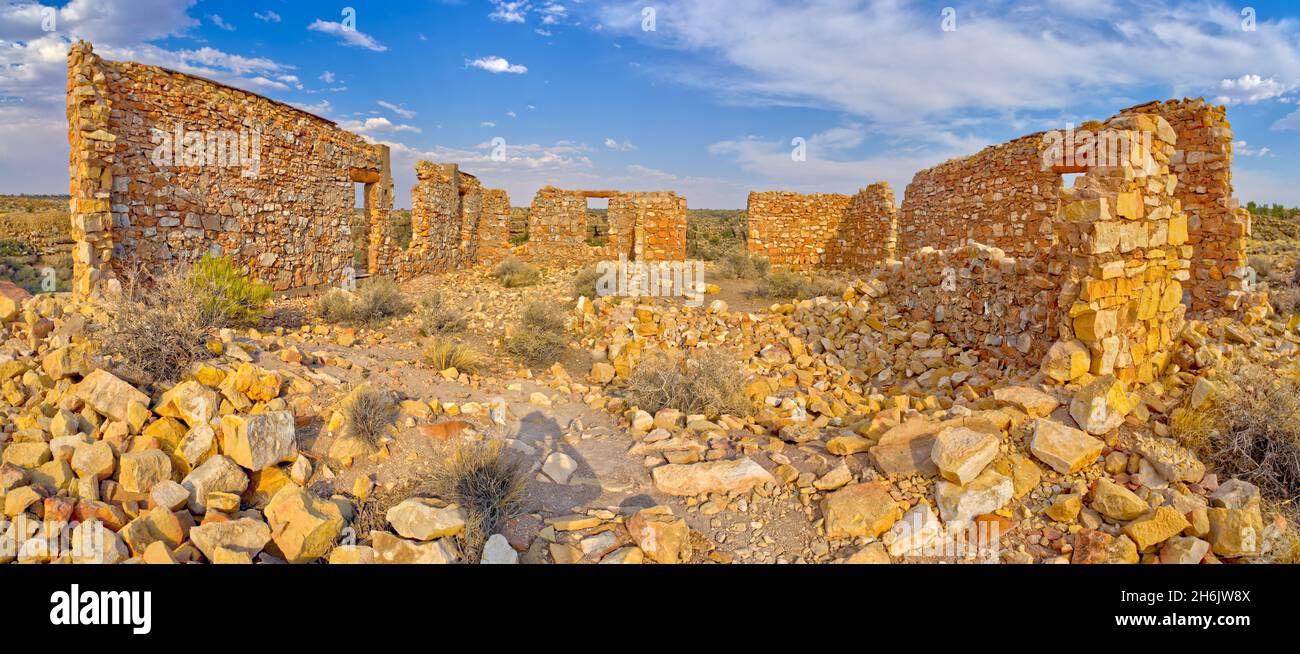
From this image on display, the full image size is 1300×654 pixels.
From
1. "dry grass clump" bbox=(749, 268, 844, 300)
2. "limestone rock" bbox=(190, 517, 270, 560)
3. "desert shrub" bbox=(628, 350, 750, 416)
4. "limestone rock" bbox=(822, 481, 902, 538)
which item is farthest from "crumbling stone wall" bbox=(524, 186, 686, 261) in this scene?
"limestone rock" bbox=(190, 517, 270, 560)

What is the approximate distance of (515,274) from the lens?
1438 cm

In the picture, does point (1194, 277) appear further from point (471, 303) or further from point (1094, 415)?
point (471, 303)

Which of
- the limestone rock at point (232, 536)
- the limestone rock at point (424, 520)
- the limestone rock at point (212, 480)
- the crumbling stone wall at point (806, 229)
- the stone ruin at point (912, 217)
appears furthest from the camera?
the crumbling stone wall at point (806, 229)

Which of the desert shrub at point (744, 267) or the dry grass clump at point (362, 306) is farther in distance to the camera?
the desert shrub at point (744, 267)

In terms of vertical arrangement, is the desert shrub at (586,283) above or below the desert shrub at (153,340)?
above

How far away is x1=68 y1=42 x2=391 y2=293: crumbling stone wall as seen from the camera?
23.8 ft

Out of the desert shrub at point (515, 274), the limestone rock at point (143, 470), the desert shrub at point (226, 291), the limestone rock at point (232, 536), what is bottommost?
the limestone rock at point (232, 536)

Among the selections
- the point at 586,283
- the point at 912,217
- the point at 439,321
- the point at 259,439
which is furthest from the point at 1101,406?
the point at 912,217

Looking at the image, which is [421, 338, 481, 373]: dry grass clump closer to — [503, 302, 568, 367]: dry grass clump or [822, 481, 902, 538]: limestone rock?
[503, 302, 568, 367]: dry grass clump

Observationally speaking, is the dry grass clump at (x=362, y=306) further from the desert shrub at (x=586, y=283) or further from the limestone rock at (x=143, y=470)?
the limestone rock at (x=143, y=470)

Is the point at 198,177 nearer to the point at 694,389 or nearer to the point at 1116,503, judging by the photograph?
the point at 694,389

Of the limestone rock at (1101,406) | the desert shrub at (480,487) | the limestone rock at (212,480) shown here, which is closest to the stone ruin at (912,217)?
the limestone rock at (1101,406)

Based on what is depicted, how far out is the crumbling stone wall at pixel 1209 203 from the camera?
721 centimetres

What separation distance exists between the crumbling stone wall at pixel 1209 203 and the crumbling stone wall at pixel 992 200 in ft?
5.99
